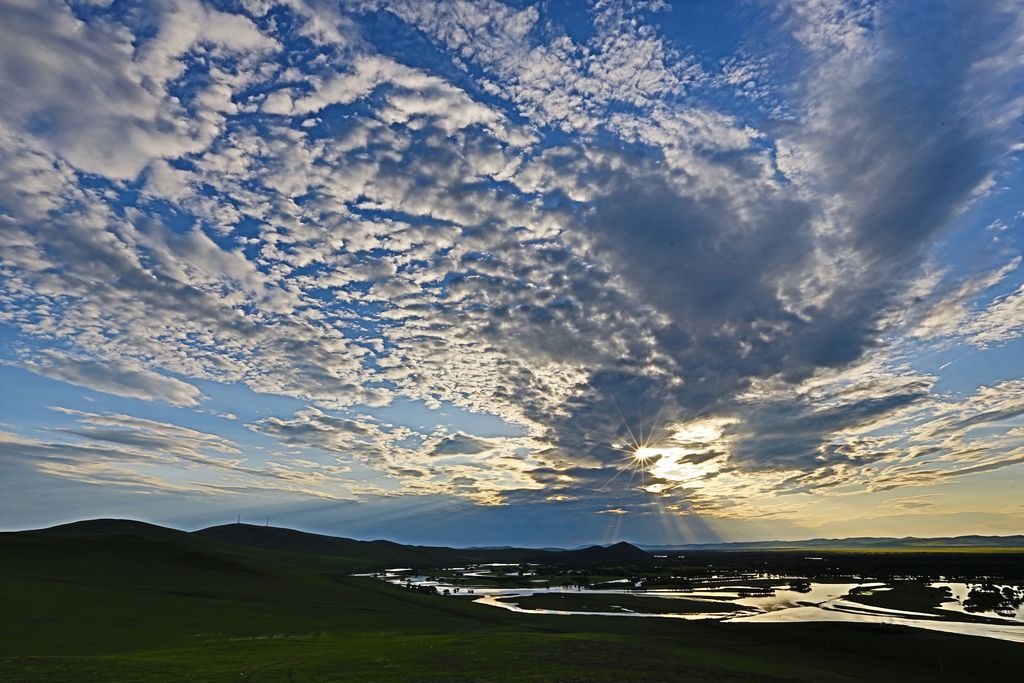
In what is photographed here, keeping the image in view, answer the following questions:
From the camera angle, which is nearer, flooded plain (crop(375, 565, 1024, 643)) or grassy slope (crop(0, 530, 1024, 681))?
grassy slope (crop(0, 530, 1024, 681))

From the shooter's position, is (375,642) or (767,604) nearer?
(375,642)

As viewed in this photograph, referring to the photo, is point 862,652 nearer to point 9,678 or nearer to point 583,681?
point 583,681

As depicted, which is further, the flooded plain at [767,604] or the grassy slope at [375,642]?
the flooded plain at [767,604]

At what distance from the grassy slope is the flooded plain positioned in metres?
9.66

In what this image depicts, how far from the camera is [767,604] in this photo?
95562mm

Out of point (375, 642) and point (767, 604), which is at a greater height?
point (375, 642)

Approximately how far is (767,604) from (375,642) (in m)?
76.7

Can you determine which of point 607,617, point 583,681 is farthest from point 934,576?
point 583,681

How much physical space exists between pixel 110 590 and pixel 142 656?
4924 cm

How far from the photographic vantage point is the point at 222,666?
3366cm

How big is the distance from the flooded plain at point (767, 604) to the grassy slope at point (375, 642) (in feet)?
31.7

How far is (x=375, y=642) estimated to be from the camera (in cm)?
4612

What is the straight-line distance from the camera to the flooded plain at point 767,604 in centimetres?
7525

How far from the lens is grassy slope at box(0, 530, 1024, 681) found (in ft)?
111
